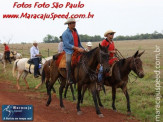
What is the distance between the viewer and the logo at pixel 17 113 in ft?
21.2

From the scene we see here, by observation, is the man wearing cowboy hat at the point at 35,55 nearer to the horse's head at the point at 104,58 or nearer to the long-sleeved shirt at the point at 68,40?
the long-sleeved shirt at the point at 68,40

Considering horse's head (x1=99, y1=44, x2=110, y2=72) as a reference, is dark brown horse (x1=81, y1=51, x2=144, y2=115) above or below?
below

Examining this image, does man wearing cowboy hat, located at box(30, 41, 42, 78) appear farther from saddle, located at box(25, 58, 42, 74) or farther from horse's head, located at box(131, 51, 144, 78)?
horse's head, located at box(131, 51, 144, 78)

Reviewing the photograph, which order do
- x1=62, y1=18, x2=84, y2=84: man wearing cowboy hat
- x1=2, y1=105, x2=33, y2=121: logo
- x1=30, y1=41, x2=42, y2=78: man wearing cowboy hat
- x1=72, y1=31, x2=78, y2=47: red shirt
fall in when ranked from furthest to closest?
x1=30, y1=41, x2=42, y2=78: man wearing cowboy hat
x1=72, y1=31, x2=78, y2=47: red shirt
x1=62, y1=18, x2=84, y2=84: man wearing cowboy hat
x1=2, y1=105, x2=33, y2=121: logo

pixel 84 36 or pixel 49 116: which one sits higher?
pixel 84 36

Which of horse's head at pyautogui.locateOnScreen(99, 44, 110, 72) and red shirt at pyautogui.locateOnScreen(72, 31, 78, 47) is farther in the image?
red shirt at pyautogui.locateOnScreen(72, 31, 78, 47)

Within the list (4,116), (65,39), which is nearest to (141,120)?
(65,39)

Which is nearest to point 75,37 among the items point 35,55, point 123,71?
point 123,71

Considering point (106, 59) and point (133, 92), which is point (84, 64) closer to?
point (106, 59)

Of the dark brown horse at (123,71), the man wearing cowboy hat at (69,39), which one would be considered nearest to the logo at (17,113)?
the man wearing cowboy hat at (69,39)

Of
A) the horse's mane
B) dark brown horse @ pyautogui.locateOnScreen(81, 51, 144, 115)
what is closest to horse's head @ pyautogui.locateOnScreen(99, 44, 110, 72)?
dark brown horse @ pyautogui.locateOnScreen(81, 51, 144, 115)

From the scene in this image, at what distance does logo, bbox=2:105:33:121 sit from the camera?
6.45 m

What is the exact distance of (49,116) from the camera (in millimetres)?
6910

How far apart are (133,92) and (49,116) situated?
4.77 metres
